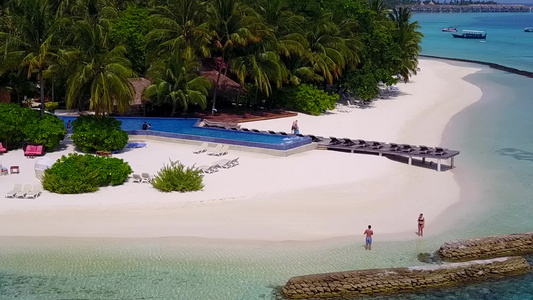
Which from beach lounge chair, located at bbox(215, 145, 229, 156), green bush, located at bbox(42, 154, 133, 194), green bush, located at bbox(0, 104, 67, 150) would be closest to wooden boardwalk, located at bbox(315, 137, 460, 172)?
beach lounge chair, located at bbox(215, 145, 229, 156)

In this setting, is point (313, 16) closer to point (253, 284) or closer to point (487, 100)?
point (487, 100)

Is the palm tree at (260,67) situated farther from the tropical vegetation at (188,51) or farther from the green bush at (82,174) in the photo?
the green bush at (82,174)

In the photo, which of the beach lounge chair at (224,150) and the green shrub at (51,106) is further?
the green shrub at (51,106)

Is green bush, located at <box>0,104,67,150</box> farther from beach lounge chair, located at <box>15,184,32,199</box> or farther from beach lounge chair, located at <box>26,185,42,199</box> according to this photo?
beach lounge chair, located at <box>26,185,42,199</box>

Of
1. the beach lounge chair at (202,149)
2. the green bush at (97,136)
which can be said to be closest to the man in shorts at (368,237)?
the beach lounge chair at (202,149)

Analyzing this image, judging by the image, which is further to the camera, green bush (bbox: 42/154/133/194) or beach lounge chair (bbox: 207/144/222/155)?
beach lounge chair (bbox: 207/144/222/155)

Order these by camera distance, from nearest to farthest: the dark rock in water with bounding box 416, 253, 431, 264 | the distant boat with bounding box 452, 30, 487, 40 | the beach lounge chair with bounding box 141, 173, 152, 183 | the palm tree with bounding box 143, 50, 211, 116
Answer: the dark rock in water with bounding box 416, 253, 431, 264, the beach lounge chair with bounding box 141, 173, 152, 183, the palm tree with bounding box 143, 50, 211, 116, the distant boat with bounding box 452, 30, 487, 40
